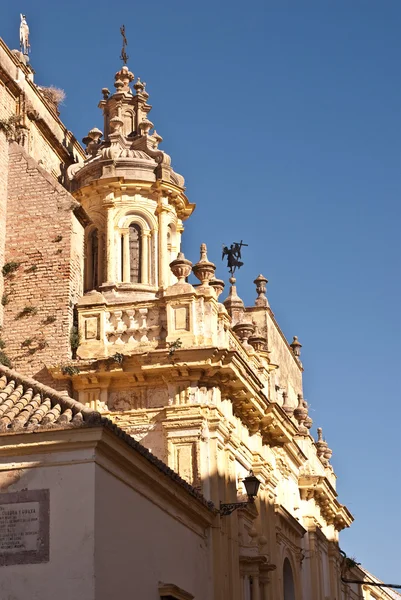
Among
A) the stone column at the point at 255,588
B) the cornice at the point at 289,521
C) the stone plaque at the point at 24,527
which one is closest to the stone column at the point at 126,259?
the cornice at the point at 289,521

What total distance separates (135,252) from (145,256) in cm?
29

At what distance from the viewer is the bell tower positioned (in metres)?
25.5

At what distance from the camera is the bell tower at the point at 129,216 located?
2548 centimetres

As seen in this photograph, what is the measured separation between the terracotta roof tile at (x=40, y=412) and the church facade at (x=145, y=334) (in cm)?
11

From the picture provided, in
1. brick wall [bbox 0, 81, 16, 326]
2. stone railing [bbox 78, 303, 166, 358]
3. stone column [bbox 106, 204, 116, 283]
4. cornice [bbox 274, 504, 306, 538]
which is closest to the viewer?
stone railing [bbox 78, 303, 166, 358]

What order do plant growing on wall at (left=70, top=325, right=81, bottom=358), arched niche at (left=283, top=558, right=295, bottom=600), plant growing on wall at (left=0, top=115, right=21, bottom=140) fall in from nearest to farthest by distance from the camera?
plant growing on wall at (left=70, top=325, right=81, bottom=358), plant growing on wall at (left=0, top=115, right=21, bottom=140), arched niche at (left=283, top=558, right=295, bottom=600)

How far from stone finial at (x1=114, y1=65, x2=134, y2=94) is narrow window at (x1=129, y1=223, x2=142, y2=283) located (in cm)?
422

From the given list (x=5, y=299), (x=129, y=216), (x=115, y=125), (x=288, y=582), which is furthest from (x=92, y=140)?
(x=288, y=582)

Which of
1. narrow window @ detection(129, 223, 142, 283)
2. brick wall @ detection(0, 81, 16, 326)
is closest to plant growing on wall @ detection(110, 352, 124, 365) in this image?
brick wall @ detection(0, 81, 16, 326)

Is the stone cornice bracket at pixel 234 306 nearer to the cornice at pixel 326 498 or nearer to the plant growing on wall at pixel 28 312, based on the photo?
the cornice at pixel 326 498

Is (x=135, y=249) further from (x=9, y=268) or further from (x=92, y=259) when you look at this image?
(x=9, y=268)

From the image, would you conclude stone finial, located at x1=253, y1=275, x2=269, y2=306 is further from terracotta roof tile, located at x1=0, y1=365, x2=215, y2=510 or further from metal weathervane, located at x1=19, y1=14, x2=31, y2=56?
terracotta roof tile, located at x1=0, y1=365, x2=215, y2=510

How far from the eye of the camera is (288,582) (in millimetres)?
27719

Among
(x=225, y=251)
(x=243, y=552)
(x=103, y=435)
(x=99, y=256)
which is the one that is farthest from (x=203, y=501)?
(x=225, y=251)
